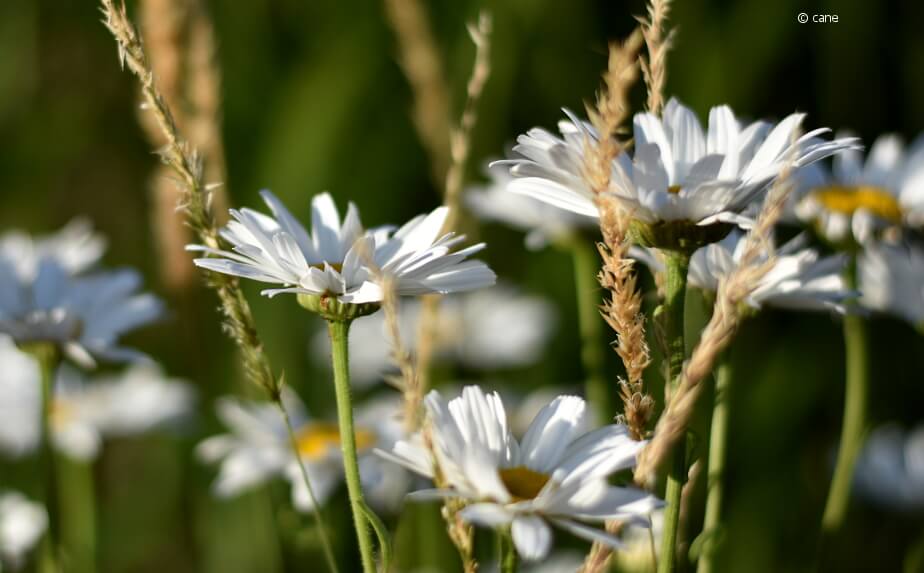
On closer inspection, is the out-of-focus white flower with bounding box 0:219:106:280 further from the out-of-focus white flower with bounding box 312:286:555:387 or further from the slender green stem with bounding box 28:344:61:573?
the out-of-focus white flower with bounding box 312:286:555:387

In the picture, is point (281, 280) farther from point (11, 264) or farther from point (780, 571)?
point (780, 571)

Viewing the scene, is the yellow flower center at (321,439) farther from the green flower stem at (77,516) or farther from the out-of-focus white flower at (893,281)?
the out-of-focus white flower at (893,281)

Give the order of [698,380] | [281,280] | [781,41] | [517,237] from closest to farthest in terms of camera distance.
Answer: [698,380] → [281,280] → [781,41] → [517,237]

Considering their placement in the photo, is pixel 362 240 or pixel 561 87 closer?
pixel 362 240

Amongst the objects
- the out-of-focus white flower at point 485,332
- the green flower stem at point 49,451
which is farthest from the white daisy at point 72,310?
the out-of-focus white flower at point 485,332

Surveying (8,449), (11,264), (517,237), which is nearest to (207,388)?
(8,449)

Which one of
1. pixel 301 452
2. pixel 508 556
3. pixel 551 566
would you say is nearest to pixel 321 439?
pixel 301 452
